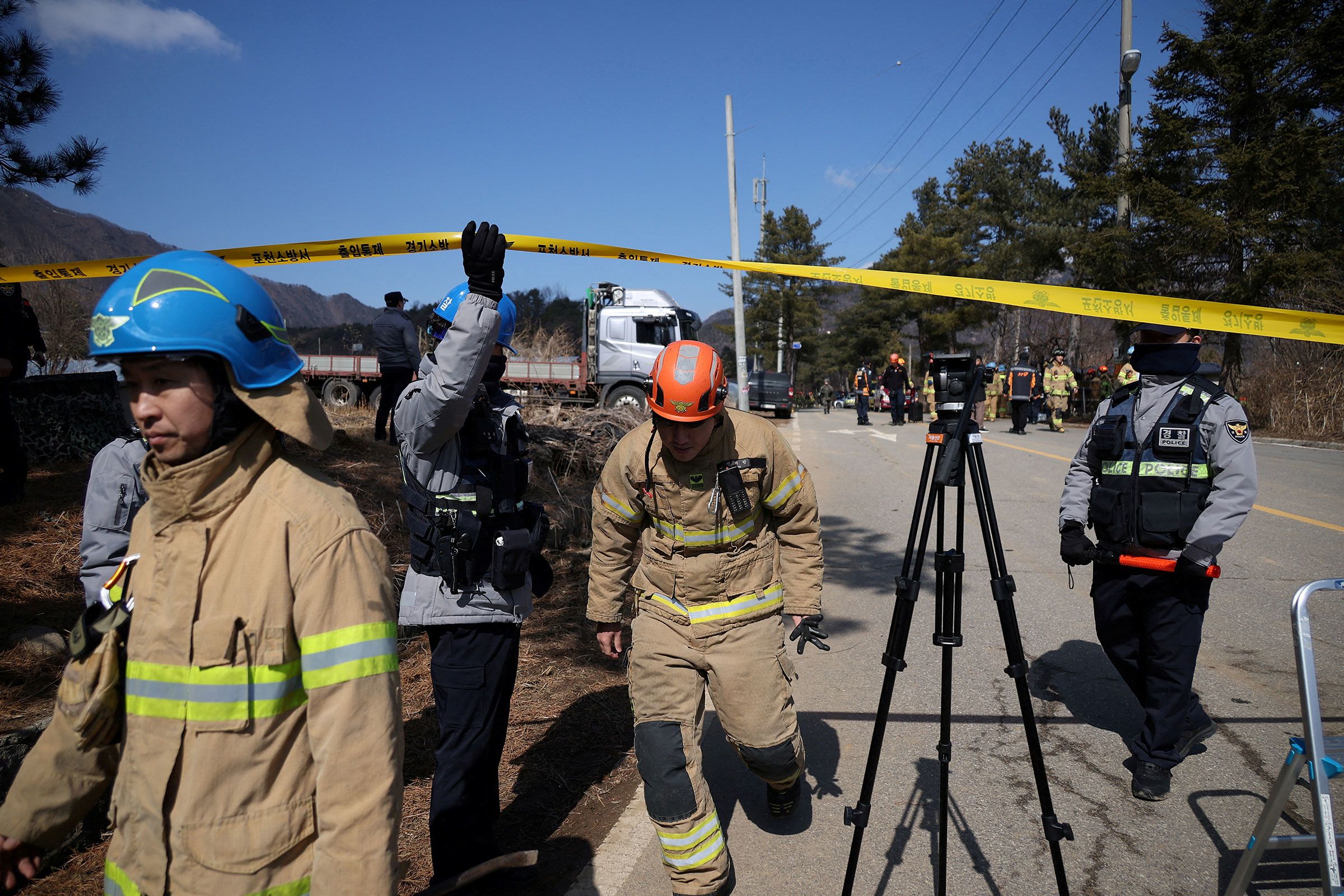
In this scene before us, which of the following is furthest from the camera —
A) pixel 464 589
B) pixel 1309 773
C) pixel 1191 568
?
pixel 1191 568

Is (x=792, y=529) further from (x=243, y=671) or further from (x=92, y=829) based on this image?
(x=92, y=829)

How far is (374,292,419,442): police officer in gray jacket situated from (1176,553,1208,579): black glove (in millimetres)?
8251

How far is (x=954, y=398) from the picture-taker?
2.74 metres

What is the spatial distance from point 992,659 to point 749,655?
281 centimetres

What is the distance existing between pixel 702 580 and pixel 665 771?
0.71 metres

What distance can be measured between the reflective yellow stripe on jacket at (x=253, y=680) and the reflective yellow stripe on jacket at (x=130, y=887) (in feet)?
1.06

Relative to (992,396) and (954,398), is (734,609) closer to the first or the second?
(954,398)

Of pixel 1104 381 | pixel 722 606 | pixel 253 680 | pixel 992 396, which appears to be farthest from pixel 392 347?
pixel 1104 381

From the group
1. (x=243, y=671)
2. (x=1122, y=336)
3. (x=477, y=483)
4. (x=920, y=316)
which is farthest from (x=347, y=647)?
(x=920, y=316)

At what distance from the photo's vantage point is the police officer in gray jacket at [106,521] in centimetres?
268

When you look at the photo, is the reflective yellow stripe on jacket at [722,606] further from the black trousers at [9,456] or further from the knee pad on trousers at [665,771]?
the black trousers at [9,456]

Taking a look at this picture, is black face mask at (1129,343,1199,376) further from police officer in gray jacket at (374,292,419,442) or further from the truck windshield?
the truck windshield

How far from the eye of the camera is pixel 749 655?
304 cm

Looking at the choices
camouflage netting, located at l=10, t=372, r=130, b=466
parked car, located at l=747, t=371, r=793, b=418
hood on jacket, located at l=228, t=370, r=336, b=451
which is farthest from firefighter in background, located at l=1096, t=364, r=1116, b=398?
hood on jacket, located at l=228, t=370, r=336, b=451
